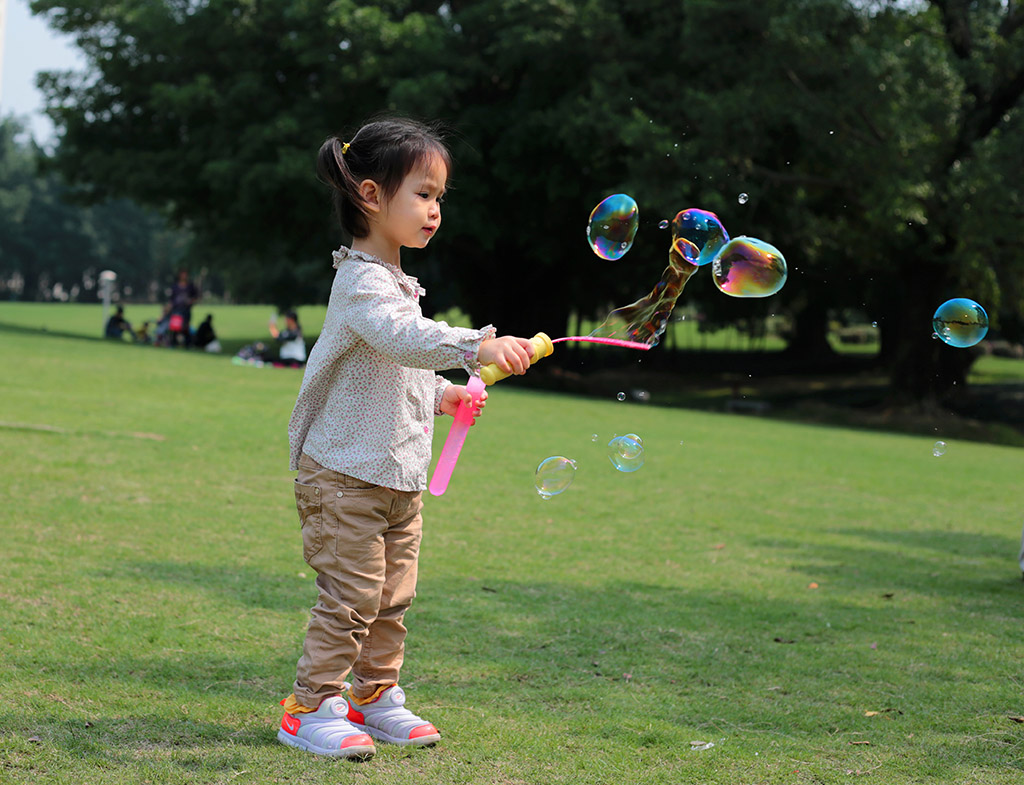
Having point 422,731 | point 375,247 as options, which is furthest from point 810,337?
point 422,731

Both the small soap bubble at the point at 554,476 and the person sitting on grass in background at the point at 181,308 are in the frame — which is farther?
the person sitting on grass in background at the point at 181,308

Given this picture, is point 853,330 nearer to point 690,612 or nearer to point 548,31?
point 548,31

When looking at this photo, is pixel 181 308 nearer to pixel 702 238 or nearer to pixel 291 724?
pixel 702 238

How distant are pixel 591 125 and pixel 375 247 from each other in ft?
56.3

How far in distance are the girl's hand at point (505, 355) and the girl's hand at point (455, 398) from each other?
338mm

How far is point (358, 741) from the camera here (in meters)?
3.10

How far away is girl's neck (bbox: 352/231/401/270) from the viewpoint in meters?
3.28

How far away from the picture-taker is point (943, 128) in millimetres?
18234

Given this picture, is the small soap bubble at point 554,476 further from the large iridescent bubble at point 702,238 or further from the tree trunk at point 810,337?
the tree trunk at point 810,337

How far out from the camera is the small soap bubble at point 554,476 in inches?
161

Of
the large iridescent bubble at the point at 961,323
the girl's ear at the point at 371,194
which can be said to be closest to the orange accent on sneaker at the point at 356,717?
the girl's ear at the point at 371,194

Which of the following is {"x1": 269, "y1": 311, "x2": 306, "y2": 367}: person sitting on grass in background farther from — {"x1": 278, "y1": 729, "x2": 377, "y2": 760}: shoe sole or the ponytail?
{"x1": 278, "y1": 729, "x2": 377, "y2": 760}: shoe sole

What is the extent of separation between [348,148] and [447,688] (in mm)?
1774

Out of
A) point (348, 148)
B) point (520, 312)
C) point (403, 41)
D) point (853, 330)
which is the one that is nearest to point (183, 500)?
point (348, 148)
